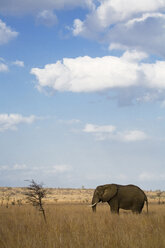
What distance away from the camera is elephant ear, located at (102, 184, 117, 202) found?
18.3 metres

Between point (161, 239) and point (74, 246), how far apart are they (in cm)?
185

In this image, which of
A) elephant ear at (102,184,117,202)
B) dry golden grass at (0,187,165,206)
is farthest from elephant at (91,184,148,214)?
dry golden grass at (0,187,165,206)

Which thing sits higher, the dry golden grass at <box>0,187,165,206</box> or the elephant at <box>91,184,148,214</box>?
the elephant at <box>91,184,148,214</box>

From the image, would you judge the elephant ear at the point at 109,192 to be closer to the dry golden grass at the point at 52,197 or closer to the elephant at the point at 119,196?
the elephant at the point at 119,196

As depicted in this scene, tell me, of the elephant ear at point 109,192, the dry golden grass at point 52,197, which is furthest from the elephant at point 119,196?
the dry golden grass at point 52,197

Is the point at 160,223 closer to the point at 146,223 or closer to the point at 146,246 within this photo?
the point at 146,223

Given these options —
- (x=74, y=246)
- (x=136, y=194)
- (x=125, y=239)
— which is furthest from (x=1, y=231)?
(x=136, y=194)

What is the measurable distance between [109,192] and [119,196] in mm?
733

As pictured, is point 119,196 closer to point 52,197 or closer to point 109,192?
point 109,192

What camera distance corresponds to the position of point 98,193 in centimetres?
1853

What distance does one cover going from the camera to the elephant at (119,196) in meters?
→ 18.4

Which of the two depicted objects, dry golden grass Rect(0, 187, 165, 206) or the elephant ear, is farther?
dry golden grass Rect(0, 187, 165, 206)

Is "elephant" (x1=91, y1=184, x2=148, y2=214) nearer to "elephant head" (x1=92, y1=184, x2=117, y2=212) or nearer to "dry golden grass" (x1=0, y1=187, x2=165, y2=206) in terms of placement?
"elephant head" (x1=92, y1=184, x2=117, y2=212)

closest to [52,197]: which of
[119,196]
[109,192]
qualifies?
[119,196]
